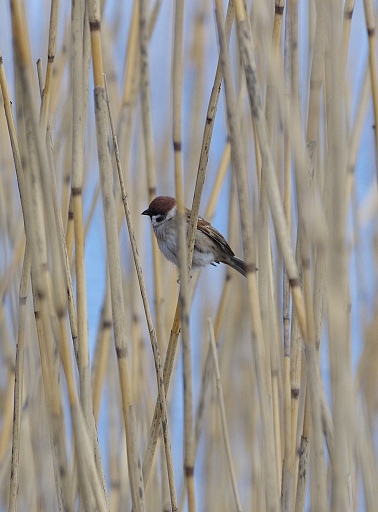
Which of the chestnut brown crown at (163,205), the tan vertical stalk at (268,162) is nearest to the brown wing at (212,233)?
the chestnut brown crown at (163,205)

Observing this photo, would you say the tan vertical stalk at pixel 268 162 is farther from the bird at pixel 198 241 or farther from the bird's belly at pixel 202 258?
the bird's belly at pixel 202 258

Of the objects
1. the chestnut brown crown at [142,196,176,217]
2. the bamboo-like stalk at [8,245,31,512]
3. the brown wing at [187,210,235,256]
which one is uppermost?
the chestnut brown crown at [142,196,176,217]

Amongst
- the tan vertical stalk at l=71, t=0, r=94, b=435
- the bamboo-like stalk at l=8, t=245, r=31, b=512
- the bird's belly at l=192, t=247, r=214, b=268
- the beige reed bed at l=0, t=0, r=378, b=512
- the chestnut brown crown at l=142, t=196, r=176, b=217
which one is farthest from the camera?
the bird's belly at l=192, t=247, r=214, b=268

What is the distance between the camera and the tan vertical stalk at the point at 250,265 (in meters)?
0.91

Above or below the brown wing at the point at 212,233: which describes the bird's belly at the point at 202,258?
below

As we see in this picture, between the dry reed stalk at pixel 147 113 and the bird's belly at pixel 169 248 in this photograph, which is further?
the bird's belly at pixel 169 248

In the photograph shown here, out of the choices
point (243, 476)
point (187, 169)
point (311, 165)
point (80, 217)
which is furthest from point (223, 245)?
point (80, 217)

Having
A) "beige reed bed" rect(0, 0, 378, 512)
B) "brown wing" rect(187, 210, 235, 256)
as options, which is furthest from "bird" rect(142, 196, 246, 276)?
"beige reed bed" rect(0, 0, 378, 512)

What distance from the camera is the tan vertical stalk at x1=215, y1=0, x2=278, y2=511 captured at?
2.98 ft

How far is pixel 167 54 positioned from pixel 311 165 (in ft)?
2.94

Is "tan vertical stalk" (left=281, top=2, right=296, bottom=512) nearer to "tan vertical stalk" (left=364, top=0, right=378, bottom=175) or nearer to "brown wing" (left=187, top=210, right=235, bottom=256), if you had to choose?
"tan vertical stalk" (left=364, top=0, right=378, bottom=175)

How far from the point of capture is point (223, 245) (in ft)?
7.03

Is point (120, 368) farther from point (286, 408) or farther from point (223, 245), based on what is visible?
point (223, 245)

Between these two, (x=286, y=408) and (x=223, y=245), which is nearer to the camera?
(x=286, y=408)
